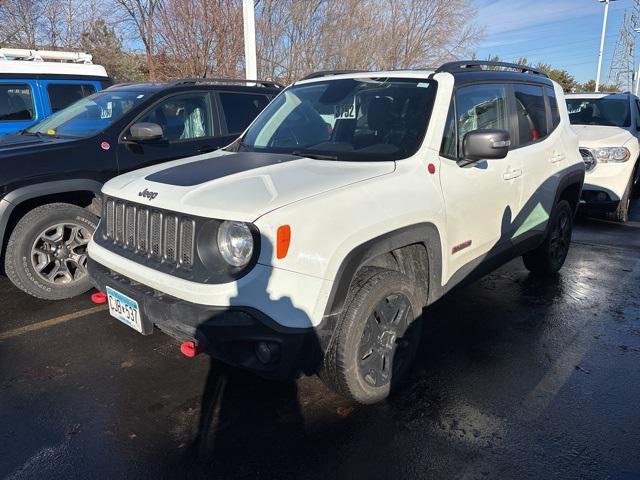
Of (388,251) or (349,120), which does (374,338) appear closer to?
(388,251)

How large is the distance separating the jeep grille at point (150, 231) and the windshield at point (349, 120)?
1103mm

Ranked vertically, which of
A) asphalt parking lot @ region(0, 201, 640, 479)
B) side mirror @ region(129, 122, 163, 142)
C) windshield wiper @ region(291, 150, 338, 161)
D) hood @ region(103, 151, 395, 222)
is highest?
side mirror @ region(129, 122, 163, 142)

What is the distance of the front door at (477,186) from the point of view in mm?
3277

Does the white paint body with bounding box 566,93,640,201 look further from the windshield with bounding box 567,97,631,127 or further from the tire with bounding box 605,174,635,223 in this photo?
the windshield with bounding box 567,97,631,127

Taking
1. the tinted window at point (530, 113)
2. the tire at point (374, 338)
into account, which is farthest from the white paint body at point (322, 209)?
the tinted window at point (530, 113)

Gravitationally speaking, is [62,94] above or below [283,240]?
above

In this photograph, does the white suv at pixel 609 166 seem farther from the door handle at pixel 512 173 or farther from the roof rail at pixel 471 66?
the door handle at pixel 512 173

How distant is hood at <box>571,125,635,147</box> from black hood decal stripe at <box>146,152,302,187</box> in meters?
5.87

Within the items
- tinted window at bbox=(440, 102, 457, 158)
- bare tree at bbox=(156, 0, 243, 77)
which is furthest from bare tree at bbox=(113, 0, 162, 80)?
tinted window at bbox=(440, 102, 457, 158)

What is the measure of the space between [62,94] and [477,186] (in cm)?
723

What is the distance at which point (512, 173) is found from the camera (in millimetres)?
3914

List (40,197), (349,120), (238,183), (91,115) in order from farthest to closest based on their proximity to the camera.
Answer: (91,115) < (40,197) < (349,120) < (238,183)

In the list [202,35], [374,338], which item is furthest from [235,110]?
[202,35]

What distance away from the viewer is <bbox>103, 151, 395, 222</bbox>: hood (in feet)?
8.16
